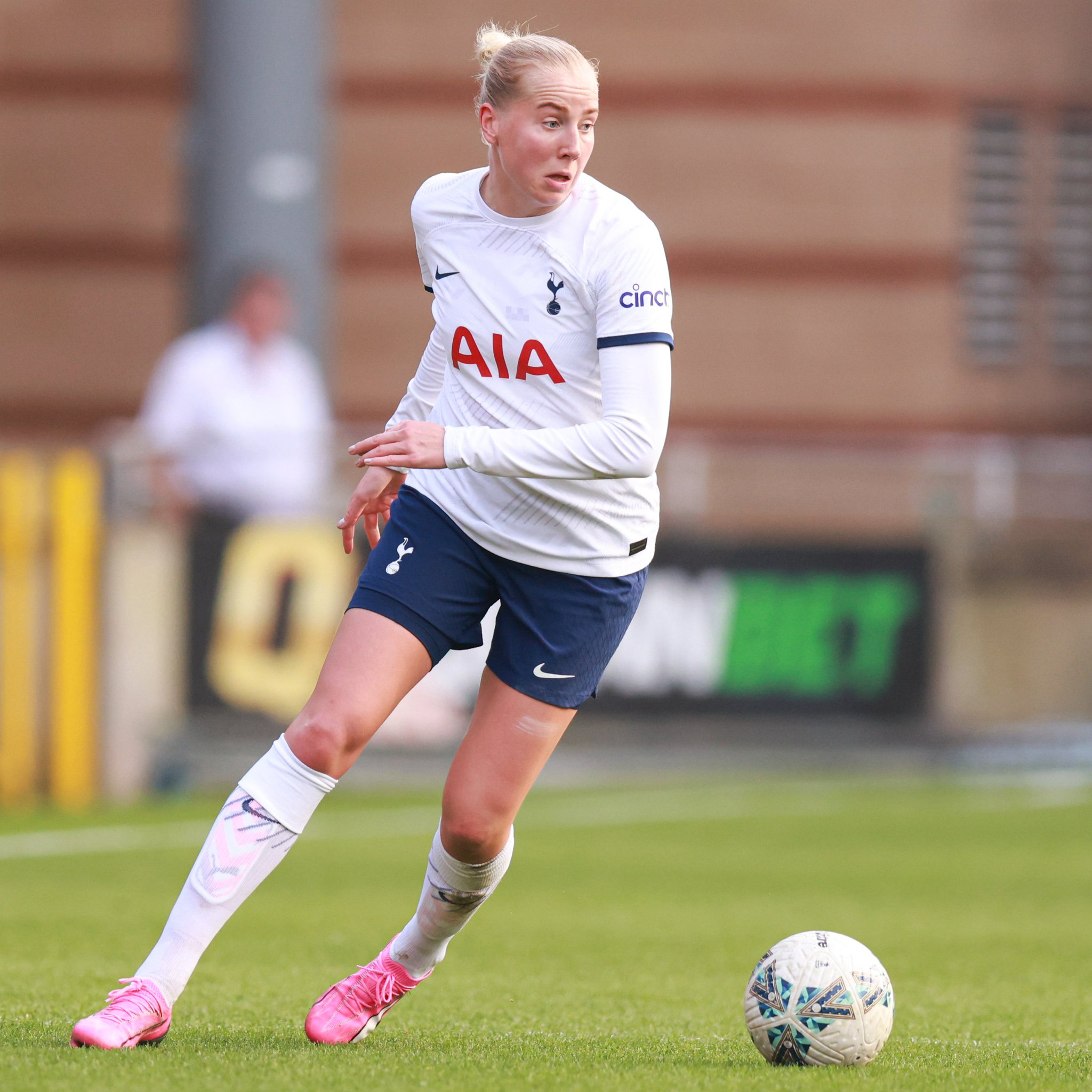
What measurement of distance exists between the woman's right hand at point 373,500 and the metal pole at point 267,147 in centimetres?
960

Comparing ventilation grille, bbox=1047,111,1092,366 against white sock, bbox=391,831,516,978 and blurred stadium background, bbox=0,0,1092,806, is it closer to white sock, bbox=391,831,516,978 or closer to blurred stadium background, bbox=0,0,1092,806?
blurred stadium background, bbox=0,0,1092,806

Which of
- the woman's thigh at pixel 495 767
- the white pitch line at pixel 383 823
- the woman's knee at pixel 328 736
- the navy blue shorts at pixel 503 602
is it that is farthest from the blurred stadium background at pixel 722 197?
the woman's knee at pixel 328 736

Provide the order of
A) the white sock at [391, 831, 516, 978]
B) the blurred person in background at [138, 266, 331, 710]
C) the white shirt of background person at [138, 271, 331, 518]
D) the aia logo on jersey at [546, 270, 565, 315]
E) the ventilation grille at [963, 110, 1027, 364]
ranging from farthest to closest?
the ventilation grille at [963, 110, 1027, 364] < the white shirt of background person at [138, 271, 331, 518] < the blurred person in background at [138, 266, 331, 710] < the white sock at [391, 831, 516, 978] < the aia logo on jersey at [546, 270, 565, 315]

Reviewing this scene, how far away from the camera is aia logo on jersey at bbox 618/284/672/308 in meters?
4.76

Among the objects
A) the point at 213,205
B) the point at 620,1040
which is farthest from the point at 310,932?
the point at 213,205

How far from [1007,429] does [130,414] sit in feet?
25.3

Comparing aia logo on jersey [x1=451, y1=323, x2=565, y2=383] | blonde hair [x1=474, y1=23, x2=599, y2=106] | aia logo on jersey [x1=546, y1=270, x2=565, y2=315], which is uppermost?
blonde hair [x1=474, y1=23, x2=599, y2=106]

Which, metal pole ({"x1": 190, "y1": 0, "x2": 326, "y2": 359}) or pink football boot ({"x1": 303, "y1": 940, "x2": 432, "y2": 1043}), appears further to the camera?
metal pole ({"x1": 190, "y1": 0, "x2": 326, "y2": 359})

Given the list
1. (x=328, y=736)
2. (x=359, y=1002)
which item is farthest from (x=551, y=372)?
(x=359, y=1002)

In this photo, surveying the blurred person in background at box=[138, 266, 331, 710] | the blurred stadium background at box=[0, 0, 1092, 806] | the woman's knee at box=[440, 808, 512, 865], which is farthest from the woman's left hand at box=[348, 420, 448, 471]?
the blurred stadium background at box=[0, 0, 1092, 806]

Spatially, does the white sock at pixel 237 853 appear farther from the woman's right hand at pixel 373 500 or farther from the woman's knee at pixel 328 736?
the woman's right hand at pixel 373 500

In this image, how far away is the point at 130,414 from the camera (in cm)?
1812

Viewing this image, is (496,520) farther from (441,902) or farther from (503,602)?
(441,902)

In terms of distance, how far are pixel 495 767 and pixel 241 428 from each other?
828cm
